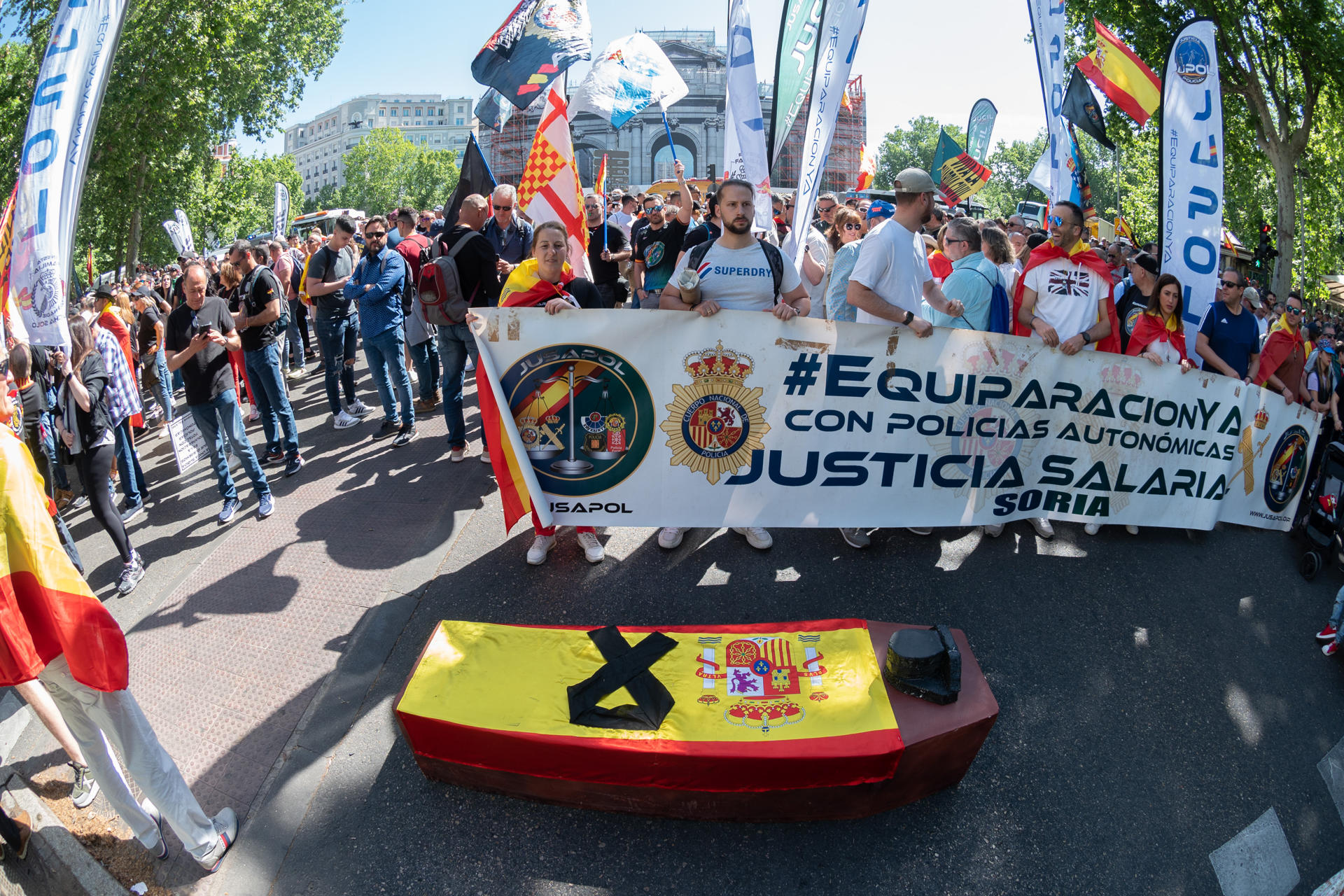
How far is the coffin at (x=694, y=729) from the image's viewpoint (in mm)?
2750

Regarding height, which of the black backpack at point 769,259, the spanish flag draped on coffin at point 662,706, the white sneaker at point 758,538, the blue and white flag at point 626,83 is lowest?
the white sneaker at point 758,538

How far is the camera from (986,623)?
4.21m

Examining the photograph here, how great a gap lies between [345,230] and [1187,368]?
7125mm

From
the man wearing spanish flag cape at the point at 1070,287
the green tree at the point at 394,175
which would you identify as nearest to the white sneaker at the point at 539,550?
the man wearing spanish flag cape at the point at 1070,287

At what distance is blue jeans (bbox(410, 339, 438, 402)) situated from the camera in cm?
775

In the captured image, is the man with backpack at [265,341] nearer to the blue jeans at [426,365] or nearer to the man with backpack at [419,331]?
the man with backpack at [419,331]

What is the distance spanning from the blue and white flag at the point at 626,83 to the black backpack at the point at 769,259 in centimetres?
375

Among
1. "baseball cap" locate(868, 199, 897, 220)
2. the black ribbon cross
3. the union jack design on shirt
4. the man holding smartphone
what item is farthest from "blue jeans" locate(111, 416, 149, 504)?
"baseball cap" locate(868, 199, 897, 220)

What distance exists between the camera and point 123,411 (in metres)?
5.78

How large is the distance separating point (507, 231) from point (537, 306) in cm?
227

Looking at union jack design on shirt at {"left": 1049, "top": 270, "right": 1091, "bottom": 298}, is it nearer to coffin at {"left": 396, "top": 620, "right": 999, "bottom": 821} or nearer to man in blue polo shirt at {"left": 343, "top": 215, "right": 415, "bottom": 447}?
coffin at {"left": 396, "top": 620, "right": 999, "bottom": 821}

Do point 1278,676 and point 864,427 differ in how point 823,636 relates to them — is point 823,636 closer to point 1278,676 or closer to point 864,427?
point 864,427

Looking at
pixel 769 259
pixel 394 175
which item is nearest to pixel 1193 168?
pixel 769 259

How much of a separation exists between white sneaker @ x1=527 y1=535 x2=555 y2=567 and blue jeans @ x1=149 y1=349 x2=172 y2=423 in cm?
579
